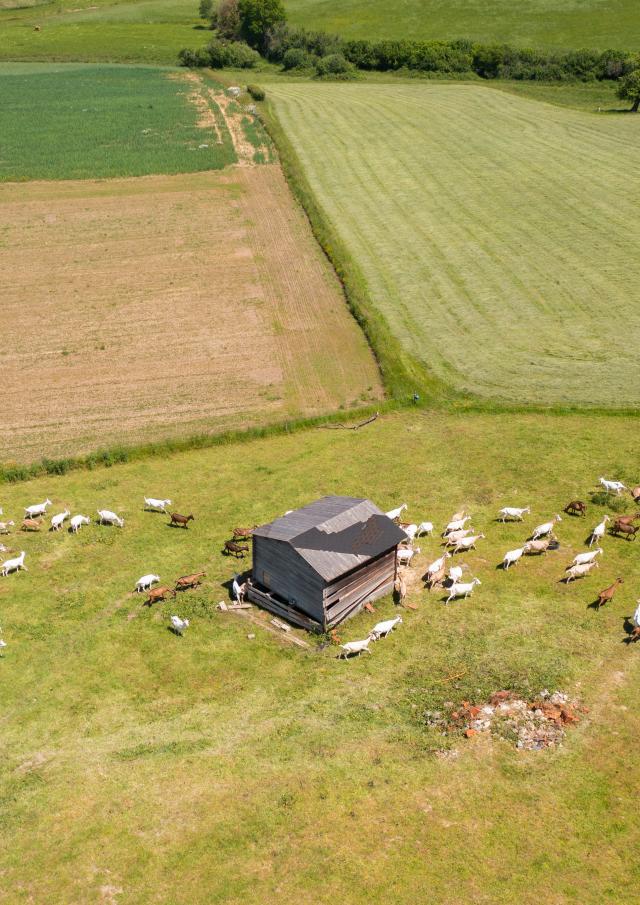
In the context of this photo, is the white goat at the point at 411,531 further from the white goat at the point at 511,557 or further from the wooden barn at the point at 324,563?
the white goat at the point at 511,557

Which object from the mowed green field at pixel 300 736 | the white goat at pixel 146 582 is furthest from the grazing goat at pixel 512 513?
the white goat at pixel 146 582

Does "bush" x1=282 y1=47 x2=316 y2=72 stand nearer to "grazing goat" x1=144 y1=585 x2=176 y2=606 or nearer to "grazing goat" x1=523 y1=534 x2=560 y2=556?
"grazing goat" x1=523 y1=534 x2=560 y2=556

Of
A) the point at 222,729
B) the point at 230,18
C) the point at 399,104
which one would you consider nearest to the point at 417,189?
the point at 399,104

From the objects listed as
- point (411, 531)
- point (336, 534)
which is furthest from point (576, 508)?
point (336, 534)

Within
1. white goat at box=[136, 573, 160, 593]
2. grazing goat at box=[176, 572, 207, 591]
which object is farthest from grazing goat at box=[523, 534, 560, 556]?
white goat at box=[136, 573, 160, 593]

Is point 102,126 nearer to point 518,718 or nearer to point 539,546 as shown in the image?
point 539,546

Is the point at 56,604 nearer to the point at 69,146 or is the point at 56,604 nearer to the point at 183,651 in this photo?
the point at 183,651
